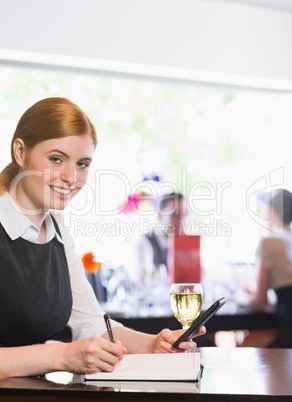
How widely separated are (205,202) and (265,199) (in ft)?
2.20

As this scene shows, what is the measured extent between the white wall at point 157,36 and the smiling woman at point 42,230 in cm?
264

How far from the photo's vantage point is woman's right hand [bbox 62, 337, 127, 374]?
1305 millimetres

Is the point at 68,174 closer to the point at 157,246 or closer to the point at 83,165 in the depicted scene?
the point at 83,165

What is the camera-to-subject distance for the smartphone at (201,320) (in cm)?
138

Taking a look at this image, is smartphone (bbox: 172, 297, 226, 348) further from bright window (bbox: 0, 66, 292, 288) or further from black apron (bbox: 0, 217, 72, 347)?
bright window (bbox: 0, 66, 292, 288)

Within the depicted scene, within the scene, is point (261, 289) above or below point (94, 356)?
above

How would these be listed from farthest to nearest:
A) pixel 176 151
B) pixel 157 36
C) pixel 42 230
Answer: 1. pixel 176 151
2. pixel 157 36
3. pixel 42 230

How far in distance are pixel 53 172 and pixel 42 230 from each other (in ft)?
0.88

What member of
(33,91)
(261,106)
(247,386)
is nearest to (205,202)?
(261,106)

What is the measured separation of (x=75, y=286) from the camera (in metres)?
2.00

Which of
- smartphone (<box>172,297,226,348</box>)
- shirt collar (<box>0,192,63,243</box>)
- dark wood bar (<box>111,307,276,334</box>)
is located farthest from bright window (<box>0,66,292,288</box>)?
smartphone (<box>172,297,226,348</box>)

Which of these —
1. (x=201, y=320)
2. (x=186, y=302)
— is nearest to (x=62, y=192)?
(x=186, y=302)

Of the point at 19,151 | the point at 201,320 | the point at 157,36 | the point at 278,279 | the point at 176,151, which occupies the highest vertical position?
the point at 157,36

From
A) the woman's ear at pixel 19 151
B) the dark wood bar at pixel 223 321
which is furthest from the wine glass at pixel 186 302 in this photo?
the dark wood bar at pixel 223 321
